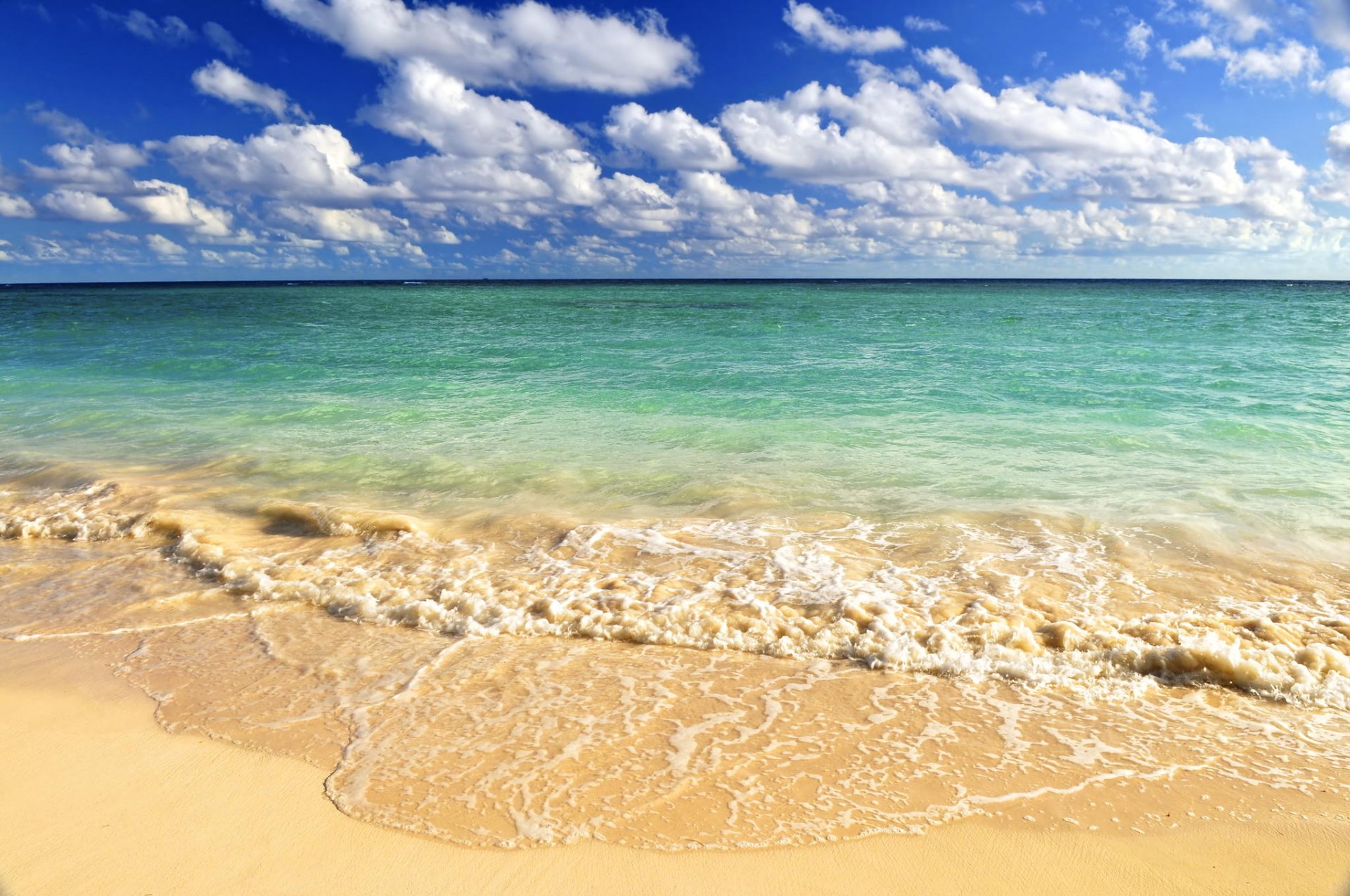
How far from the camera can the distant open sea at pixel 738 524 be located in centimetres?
448

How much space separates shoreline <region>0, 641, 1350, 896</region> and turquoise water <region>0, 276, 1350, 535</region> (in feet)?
14.0

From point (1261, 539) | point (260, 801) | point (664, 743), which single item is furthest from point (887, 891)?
point (1261, 539)

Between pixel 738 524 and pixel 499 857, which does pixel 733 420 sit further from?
pixel 499 857

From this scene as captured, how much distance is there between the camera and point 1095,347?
71.8 feet

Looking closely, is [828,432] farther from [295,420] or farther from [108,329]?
[108,329]

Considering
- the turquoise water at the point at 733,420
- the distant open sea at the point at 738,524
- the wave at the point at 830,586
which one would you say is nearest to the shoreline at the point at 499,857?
the distant open sea at the point at 738,524

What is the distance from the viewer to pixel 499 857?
288 cm

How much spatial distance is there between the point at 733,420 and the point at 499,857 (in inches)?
364

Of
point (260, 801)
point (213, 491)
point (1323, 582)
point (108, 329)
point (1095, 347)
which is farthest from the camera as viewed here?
point (108, 329)

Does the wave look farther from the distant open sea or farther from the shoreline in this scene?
the shoreline

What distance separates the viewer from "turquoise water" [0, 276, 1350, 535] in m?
7.90

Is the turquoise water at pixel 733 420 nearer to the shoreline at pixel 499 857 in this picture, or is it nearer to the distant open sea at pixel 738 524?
the distant open sea at pixel 738 524

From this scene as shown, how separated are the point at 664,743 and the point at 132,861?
2098 mm

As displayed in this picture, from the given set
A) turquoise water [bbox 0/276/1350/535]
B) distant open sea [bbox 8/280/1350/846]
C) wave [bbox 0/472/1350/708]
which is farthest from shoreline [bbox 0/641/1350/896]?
turquoise water [bbox 0/276/1350/535]
